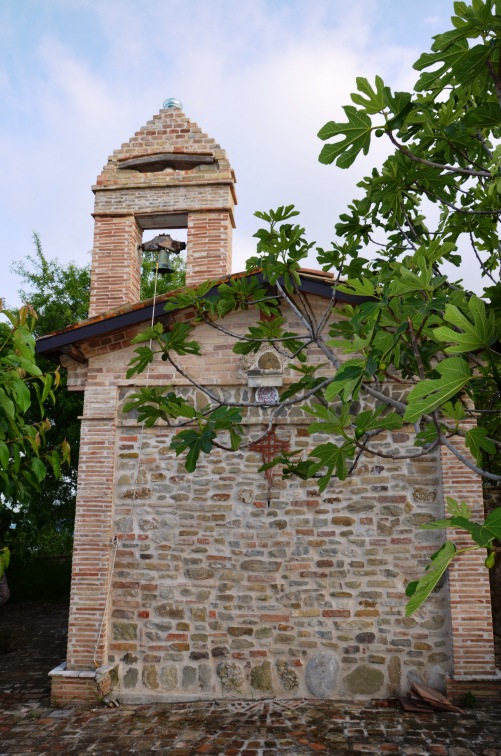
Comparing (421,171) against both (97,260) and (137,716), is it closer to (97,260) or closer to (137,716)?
(97,260)

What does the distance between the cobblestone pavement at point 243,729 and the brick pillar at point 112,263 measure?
4.53m

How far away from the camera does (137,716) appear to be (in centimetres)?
597

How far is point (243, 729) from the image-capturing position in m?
5.52

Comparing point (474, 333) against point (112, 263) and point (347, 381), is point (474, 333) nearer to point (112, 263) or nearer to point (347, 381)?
point (347, 381)

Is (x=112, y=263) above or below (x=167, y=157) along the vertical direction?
below

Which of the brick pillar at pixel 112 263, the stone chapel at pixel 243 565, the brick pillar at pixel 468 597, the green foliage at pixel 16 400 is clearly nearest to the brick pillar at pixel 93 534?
the stone chapel at pixel 243 565

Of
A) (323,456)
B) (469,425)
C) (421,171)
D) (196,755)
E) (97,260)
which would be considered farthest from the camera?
(97,260)

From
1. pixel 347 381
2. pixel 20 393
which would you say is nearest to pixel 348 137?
pixel 347 381

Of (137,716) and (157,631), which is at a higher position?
(157,631)

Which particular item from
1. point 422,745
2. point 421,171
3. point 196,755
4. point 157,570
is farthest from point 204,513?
point 421,171

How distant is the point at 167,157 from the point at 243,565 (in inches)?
209

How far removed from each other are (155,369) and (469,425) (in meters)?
3.50

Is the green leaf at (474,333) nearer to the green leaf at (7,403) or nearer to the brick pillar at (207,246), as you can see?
the green leaf at (7,403)

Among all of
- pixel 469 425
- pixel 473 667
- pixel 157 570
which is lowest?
pixel 473 667
